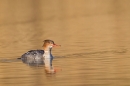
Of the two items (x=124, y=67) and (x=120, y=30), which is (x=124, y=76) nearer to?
(x=124, y=67)

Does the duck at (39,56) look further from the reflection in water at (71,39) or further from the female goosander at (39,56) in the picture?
the reflection in water at (71,39)

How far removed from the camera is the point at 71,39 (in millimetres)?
31734

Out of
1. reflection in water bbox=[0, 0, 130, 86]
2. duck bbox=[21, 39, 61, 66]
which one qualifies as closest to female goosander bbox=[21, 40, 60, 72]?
duck bbox=[21, 39, 61, 66]

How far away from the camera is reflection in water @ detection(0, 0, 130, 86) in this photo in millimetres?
20391

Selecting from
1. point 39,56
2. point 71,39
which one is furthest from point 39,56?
point 71,39

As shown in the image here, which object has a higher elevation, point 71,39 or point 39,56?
point 71,39

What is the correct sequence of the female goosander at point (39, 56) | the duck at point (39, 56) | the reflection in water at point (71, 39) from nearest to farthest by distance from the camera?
the reflection in water at point (71, 39) < the duck at point (39, 56) < the female goosander at point (39, 56)

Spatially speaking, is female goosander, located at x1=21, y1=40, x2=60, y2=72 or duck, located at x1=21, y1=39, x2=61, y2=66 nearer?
duck, located at x1=21, y1=39, x2=61, y2=66

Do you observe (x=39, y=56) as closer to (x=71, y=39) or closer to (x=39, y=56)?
(x=39, y=56)

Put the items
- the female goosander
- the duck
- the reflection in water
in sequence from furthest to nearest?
the female goosander, the duck, the reflection in water

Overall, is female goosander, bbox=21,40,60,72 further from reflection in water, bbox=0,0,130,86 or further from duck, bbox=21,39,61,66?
reflection in water, bbox=0,0,130,86

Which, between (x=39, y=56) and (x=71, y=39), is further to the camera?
(x=71, y=39)

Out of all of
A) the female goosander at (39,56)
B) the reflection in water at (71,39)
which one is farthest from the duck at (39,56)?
the reflection in water at (71,39)

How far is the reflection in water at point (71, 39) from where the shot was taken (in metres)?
20.4
